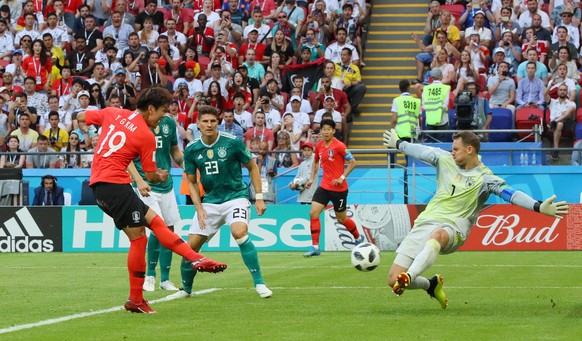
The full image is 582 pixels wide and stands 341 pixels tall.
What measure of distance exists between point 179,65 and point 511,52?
8.21 metres

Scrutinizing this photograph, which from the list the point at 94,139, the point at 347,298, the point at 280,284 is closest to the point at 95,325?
the point at 347,298

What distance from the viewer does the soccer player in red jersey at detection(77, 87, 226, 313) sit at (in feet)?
34.8

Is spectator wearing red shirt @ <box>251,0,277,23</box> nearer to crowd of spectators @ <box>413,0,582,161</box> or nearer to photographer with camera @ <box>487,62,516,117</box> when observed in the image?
crowd of spectators @ <box>413,0,582,161</box>

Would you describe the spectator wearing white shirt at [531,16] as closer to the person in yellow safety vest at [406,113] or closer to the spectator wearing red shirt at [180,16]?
the person in yellow safety vest at [406,113]

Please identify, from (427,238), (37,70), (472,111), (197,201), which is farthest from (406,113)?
(427,238)

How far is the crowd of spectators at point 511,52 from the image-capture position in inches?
992

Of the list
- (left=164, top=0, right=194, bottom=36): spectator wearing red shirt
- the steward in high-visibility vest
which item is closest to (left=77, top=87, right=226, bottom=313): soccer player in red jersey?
the steward in high-visibility vest

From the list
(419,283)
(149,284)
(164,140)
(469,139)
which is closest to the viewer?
(419,283)

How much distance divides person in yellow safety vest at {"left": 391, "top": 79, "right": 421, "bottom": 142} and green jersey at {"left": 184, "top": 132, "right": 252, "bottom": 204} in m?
11.9

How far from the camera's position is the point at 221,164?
40.8 feet

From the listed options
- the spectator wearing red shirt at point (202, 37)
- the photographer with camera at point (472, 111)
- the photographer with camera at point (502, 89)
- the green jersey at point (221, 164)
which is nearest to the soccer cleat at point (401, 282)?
the green jersey at point (221, 164)

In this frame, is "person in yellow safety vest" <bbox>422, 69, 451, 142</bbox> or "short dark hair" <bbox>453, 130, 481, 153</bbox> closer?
"short dark hair" <bbox>453, 130, 481, 153</bbox>

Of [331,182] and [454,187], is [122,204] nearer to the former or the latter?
[454,187]

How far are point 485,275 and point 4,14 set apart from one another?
18.9 m
